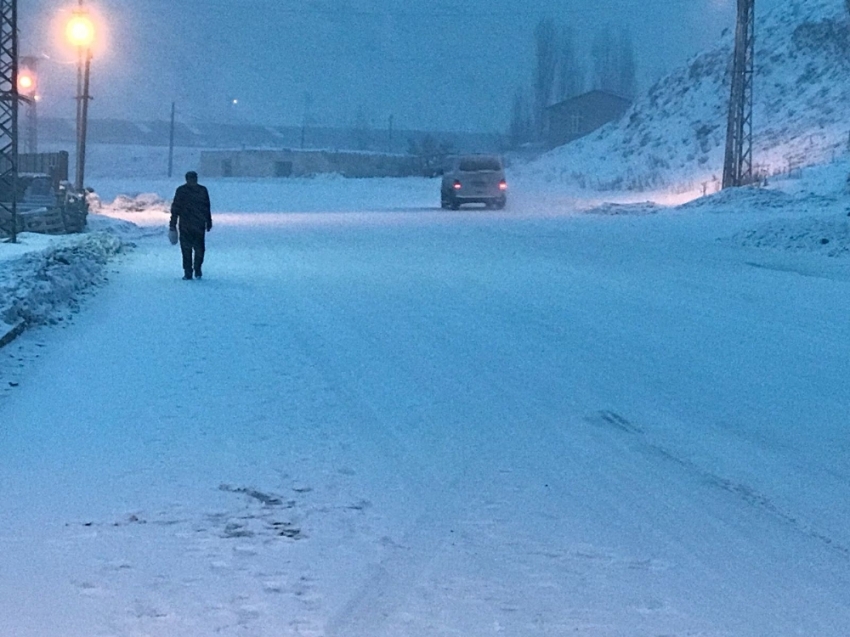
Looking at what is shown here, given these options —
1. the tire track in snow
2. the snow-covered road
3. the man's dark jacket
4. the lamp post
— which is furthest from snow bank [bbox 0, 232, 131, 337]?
the lamp post

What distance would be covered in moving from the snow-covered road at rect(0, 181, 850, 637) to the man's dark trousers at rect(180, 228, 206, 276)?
2.73 m

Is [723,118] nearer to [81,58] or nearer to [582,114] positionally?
[582,114]

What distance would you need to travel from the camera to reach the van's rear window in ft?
143

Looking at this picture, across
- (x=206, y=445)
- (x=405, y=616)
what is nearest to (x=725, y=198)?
(x=206, y=445)

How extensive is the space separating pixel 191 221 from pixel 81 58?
22.1 meters

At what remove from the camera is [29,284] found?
15.5 meters

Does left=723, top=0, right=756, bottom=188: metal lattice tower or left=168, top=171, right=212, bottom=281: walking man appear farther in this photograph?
left=723, top=0, right=756, bottom=188: metal lattice tower

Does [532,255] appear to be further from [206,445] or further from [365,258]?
[206,445]

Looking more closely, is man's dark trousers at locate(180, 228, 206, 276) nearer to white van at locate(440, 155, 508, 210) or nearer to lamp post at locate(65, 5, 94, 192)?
lamp post at locate(65, 5, 94, 192)

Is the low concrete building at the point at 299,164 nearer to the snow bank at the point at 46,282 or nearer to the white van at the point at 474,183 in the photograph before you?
the white van at the point at 474,183

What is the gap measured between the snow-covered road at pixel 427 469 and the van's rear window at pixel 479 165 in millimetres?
27135

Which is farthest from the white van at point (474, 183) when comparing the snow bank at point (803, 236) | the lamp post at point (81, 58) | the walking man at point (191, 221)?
the walking man at point (191, 221)

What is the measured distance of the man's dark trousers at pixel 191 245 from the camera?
19.2 m

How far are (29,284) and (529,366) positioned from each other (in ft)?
22.7
